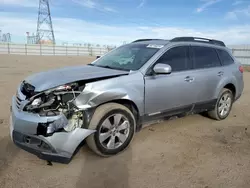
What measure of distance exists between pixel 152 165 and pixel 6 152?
2200mm

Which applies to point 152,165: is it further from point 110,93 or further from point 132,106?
point 110,93

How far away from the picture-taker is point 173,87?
4148 millimetres

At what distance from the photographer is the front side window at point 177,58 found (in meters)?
4.18

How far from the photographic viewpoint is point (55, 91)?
3.10 m

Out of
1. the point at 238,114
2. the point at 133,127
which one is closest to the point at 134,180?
the point at 133,127

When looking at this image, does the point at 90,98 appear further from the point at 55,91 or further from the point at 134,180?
the point at 134,180

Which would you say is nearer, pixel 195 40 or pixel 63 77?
pixel 63 77

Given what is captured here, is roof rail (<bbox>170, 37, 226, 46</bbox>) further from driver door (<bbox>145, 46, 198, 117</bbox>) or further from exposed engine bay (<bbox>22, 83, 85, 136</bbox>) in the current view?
exposed engine bay (<bbox>22, 83, 85, 136</bbox>)

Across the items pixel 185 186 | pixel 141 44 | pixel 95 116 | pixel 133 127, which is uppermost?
pixel 141 44

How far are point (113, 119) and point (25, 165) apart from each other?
1.36 metres

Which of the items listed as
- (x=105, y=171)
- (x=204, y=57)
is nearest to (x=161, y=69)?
(x=204, y=57)

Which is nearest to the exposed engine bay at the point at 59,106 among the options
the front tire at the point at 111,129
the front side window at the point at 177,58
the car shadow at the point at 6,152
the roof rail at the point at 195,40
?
the front tire at the point at 111,129

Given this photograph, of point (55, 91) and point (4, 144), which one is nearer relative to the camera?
point (55, 91)

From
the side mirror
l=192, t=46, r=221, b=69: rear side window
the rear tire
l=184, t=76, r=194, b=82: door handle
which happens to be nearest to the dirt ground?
the rear tire
